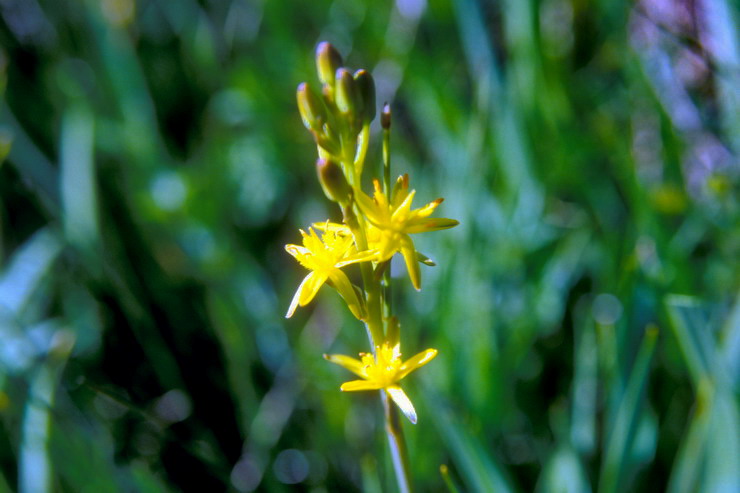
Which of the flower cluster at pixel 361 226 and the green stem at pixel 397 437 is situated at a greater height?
the flower cluster at pixel 361 226

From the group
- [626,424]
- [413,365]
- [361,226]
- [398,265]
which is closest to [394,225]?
[361,226]

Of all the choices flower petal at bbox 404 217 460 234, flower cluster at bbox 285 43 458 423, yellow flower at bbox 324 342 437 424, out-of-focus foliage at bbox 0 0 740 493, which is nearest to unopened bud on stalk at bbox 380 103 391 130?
flower cluster at bbox 285 43 458 423

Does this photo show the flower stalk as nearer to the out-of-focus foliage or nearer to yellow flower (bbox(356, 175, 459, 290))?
yellow flower (bbox(356, 175, 459, 290))

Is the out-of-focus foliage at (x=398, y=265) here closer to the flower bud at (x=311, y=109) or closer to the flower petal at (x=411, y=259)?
the flower petal at (x=411, y=259)

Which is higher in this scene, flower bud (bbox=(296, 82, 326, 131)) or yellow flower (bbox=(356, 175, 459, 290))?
flower bud (bbox=(296, 82, 326, 131))

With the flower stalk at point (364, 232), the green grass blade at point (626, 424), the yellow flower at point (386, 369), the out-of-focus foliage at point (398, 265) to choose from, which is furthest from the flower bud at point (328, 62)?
the green grass blade at point (626, 424)

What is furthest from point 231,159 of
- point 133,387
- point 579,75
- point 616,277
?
point 616,277

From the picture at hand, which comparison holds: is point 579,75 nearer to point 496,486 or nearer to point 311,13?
point 311,13
